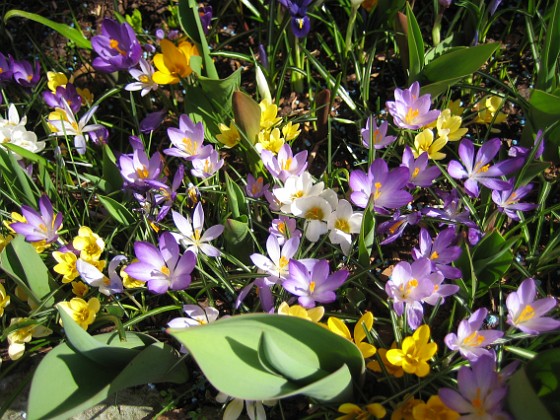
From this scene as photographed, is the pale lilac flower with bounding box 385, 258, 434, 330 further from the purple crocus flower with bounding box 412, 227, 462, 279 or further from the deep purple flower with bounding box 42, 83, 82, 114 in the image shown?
the deep purple flower with bounding box 42, 83, 82, 114

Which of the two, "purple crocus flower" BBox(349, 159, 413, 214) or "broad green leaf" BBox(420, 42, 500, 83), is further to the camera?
"broad green leaf" BBox(420, 42, 500, 83)

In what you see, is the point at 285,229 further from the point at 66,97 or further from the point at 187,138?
the point at 66,97

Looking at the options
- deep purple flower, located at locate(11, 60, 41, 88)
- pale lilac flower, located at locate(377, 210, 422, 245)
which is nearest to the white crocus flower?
deep purple flower, located at locate(11, 60, 41, 88)

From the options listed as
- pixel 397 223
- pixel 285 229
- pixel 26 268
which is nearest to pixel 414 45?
pixel 397 223

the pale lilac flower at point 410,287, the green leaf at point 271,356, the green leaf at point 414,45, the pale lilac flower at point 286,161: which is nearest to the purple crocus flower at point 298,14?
the green leaf at point 414,45

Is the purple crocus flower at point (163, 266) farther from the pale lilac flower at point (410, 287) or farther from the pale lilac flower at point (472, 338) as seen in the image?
the pale lilac flower at point (472, 338)

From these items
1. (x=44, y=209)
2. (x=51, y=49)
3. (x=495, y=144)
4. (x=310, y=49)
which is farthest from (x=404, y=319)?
(x=51, y=49)
